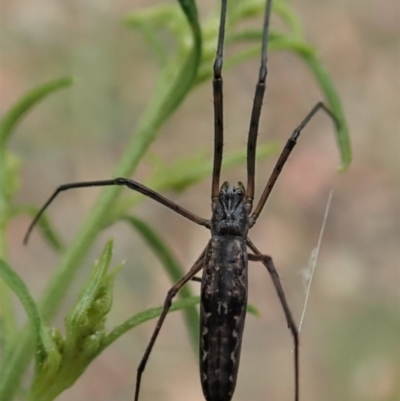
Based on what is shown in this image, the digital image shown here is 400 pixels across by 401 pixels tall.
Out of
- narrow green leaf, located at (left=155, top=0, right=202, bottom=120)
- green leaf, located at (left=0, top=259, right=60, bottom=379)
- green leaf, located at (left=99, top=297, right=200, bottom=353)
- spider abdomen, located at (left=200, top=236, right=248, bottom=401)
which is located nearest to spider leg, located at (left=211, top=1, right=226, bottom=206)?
narrow green leaf, located at (left=155, top=0, right=202, bottom=120)

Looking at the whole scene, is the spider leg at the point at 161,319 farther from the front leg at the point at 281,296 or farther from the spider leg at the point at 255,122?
the spider leg at the point at 255,122

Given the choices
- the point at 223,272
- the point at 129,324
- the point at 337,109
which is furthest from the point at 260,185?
the point at 129,324

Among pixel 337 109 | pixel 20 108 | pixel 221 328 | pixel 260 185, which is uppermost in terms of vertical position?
pixel 260 185

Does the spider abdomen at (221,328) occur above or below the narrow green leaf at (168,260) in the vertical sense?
below

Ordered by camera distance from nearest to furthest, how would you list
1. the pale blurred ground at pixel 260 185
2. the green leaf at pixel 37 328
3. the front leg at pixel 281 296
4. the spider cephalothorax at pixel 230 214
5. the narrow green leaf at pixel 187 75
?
the green leaf at pixel 37 328 < the narrow green leaf at pixel 187 75 < the front leg at pixel 281 296 < the spider cephalothorax at pixel 230 214 < the pale blurred ground at pixel 260 185

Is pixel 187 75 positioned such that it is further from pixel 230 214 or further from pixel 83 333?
pixel 83 333

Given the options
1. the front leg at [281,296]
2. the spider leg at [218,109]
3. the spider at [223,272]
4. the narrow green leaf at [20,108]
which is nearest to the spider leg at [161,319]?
the spider at [223,272]

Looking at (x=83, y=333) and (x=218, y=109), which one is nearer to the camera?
(x=83, y=333)

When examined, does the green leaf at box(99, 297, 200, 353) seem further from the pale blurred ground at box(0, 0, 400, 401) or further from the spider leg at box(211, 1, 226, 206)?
the pale blurred ground at box(0, 0, 400, 401)
